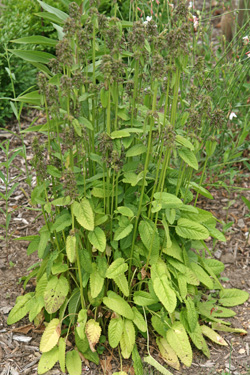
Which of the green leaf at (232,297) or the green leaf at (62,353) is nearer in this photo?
the green leaf at (62,353)

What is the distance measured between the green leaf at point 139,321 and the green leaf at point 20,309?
0.60 m

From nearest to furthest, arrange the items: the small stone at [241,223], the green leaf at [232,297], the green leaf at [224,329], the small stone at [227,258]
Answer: the green leaf at [224,329]
the green leaf at [232,297]
the small stone at [227,258]
the small stone at [241,223]

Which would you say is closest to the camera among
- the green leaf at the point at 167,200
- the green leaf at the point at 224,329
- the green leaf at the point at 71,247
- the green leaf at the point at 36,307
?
the green leaf at the point at 71,247

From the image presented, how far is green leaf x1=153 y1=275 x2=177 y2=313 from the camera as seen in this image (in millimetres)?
2342

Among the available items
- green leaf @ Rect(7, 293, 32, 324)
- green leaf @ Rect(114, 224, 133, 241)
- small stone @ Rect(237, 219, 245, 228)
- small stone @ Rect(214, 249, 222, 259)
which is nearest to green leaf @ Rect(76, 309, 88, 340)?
green leaf @ Rect(7, 293, 32, 324)

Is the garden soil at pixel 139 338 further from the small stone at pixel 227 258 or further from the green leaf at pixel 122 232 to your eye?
the green leaf at pixel 122 232

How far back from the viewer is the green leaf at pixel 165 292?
2.34m

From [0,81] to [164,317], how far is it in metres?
2.69

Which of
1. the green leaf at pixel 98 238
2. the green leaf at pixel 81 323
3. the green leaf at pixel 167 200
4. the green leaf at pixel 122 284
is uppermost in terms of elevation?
the green leaf at pixel 167 200

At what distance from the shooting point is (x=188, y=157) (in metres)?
2.29

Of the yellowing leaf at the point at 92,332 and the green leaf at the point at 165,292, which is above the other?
the green leaf at the point at 165,292

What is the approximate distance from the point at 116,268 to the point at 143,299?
25 centimetres

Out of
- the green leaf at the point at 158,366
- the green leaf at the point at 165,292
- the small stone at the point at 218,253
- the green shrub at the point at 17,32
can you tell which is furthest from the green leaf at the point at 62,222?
the green shrub at the point at 17,32

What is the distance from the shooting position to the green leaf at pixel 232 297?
2.97m
